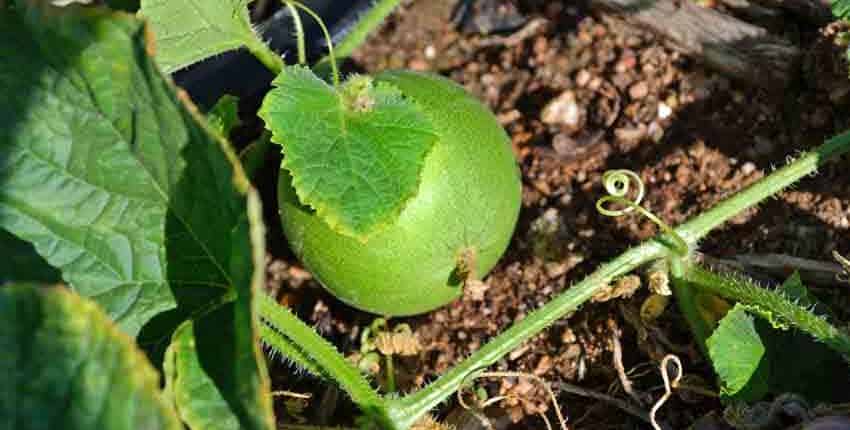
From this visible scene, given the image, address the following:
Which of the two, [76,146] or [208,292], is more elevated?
[76,146]

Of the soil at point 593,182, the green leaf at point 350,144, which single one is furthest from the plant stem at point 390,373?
the green leaf at point 350,144

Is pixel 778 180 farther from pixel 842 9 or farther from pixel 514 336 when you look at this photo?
pixel 514 336

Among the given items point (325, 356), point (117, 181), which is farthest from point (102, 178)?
point (325, 356)

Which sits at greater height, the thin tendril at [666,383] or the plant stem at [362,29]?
the plant stem at [362,29]

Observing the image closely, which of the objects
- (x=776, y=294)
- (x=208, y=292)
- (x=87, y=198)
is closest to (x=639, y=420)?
(x=776, y=294)

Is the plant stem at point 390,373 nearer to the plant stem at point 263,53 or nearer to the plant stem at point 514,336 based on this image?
the plant stem at point 514,336

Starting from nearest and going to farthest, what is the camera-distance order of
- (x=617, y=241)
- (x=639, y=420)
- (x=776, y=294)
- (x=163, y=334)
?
(x=163, y=334)
(x=776, y=294)
(x=639, y=420)
(x=617, y=241)

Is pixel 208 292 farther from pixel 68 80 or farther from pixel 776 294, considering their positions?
pixel 776 294

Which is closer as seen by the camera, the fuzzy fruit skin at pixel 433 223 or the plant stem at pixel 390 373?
the fuzzy fruit skin at pixel 433 223
